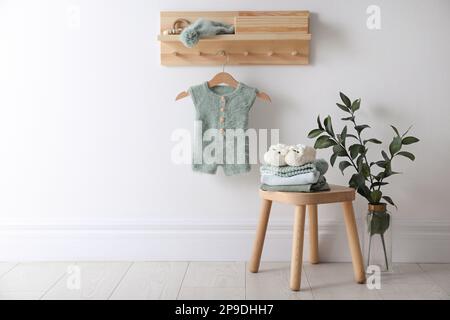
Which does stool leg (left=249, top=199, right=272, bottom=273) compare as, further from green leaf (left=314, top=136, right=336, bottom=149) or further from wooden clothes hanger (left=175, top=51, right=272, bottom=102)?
wooden clothes hanger (left=175, top=51, right=272, bottom=102)

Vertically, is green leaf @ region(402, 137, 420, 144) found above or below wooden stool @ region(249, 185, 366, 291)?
above

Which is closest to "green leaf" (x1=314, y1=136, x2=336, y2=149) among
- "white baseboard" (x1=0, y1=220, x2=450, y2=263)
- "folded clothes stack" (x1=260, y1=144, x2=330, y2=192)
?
"folded clothes stack" (x1=260, y1=144, x2=330, y2=192)

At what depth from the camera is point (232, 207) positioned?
262 cm

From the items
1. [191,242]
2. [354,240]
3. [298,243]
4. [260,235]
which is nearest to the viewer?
[298,243]

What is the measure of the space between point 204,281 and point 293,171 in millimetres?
584

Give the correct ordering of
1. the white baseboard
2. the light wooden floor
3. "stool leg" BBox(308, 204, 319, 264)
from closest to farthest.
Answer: the light wooden floor < "stool leg" BBox(308, 204, 319, 264) < the white baseboard

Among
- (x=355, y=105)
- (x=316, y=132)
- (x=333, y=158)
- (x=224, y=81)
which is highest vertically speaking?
(x=224, y=81)

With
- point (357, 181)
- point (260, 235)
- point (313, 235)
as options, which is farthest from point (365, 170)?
point (260, 235)

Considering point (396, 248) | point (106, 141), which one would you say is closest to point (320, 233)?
point (396, 248)

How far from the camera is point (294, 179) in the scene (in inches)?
87.4

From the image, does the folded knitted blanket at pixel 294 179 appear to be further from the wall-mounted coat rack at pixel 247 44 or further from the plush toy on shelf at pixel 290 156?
the wall-mounted coat rack at pixel 247 44

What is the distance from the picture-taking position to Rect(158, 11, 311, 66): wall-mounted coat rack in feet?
8.10

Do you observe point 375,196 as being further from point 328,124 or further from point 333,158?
point 328,124
